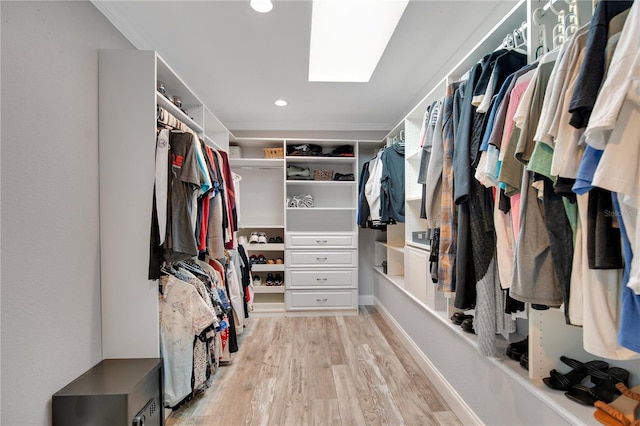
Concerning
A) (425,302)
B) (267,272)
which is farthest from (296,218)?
(425,302)

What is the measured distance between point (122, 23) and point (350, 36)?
1.50 m

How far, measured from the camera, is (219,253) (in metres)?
1.93

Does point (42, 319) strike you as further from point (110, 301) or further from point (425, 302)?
point (425, 302)

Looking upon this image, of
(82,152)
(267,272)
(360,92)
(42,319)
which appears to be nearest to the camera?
(42,319)

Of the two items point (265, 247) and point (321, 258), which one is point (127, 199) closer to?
point (265, 247)

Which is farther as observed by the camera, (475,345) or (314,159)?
(314,159)

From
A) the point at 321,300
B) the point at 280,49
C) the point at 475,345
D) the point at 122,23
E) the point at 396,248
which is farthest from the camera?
the point at 321,300

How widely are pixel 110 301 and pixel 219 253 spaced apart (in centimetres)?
63

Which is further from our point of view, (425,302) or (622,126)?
(425,302)

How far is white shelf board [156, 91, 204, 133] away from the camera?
1.68 meters

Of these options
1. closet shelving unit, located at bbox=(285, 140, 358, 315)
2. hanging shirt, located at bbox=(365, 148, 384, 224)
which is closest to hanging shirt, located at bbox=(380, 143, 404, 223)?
hanging shirt, located at bbox=(365, 148, 384, 224)

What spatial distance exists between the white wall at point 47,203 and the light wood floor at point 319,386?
0.76 m

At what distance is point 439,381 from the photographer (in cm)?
187

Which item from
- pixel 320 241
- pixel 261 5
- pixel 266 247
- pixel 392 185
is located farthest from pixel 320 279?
pixel 261 5
